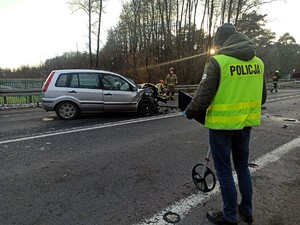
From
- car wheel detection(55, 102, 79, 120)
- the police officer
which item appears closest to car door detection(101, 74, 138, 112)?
car wheel detection(55, 102, 79, 120)

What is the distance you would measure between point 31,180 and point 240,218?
2.94 meters

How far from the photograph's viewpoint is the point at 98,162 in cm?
439

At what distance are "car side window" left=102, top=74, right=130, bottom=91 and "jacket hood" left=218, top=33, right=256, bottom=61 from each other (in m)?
6.49

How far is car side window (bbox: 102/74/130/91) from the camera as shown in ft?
28.0

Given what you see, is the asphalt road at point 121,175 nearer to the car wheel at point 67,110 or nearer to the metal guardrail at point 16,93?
the car wheel at point 67,110

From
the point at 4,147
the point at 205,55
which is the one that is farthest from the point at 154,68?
the point at 4,147

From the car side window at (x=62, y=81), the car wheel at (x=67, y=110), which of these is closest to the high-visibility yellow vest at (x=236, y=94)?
the car wheel at (x=67, y=110)

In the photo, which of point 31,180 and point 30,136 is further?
point 30,136

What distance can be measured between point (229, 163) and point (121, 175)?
188cm

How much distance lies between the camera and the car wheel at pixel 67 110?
821cm

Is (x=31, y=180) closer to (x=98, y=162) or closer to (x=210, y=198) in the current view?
(x=98, y=162)

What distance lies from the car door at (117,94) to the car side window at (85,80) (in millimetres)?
242

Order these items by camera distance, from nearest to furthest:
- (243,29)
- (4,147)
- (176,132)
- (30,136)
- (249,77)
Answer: (249,77), (4,147), (30,136), (176,132), (243,29)

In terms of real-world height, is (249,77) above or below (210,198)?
above
